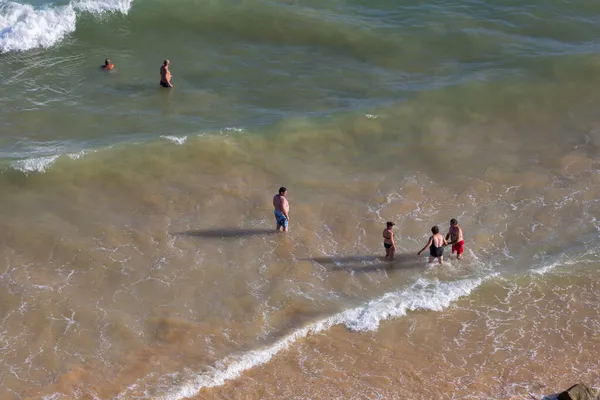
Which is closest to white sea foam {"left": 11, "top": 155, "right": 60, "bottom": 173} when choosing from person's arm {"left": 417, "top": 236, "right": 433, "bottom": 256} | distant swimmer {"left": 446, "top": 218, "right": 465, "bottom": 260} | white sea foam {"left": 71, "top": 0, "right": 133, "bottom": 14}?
person's arm {"left": 417, "top": 236, "right": 433, "bottom": 256}

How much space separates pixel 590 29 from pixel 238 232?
15.2 m

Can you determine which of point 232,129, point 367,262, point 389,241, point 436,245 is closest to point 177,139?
point 232,129

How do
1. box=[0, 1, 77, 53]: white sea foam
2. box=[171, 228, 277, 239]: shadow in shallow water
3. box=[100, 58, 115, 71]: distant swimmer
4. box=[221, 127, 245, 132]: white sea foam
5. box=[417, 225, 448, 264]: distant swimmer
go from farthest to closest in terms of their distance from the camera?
1. box=[0, 1, 77, 53]: white sea foam
2. box=[100, 58, 115, 71]: distant swimmer
3. box=[221, 127, 245, 132]: white sea foam
4. box=[171, 228, 277, 239]: shadow in shallow water
5. box=[417, 225, 448, 264]: distant swimmer

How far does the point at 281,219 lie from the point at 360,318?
3.04 meters

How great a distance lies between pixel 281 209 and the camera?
14.5m

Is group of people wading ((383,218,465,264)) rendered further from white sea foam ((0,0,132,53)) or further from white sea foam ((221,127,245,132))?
white sea foam ((0,0,132,53))

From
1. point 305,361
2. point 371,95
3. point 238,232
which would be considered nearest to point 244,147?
point 238,232

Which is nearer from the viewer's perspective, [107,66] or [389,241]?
[389,241]

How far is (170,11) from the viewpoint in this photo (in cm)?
2461

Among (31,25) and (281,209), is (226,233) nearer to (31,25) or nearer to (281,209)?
(281,209)

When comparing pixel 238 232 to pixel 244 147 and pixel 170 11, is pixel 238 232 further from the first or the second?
pixel 170 11

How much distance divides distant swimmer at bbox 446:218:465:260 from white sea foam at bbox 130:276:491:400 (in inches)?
30.2

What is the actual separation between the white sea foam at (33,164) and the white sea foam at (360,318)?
712cm

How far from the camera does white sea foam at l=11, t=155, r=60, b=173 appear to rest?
16.2 meters
